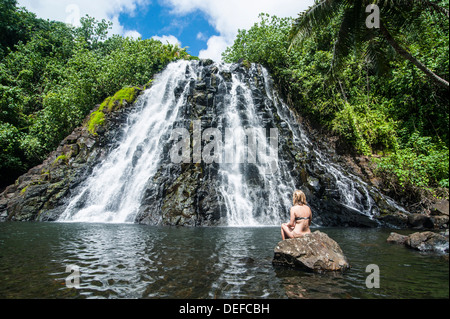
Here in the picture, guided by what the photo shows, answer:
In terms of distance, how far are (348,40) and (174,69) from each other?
64.6 ft

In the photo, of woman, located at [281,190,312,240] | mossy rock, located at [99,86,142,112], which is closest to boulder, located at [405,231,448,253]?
woman, located at [281,190,312,240]

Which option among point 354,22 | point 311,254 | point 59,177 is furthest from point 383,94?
point 59,177

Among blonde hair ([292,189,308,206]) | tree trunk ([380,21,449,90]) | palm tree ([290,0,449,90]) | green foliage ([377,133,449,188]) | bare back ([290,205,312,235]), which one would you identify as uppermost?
palm tree ([290,0,449,90])

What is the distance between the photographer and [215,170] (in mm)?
16953

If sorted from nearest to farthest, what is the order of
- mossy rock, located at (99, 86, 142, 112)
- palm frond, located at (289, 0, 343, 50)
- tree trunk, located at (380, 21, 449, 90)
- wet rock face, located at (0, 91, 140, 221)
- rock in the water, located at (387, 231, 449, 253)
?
rock in the water, located at (387, 231, 449, 253) < tree trunk, located at (380, 21, 449, 90) < palm frond, located at (289, 0, 343, 50) < wet rock face, located at (0, 91, 140, 221) < mossy rock, located at (99, 86, 142, 112)

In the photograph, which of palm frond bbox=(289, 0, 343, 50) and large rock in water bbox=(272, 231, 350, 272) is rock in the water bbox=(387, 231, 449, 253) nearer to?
large rock in water bbox=(272, 231, 350, 272)

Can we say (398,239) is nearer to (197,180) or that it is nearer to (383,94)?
→ (197,180)

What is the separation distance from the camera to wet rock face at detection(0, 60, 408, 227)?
14.9m

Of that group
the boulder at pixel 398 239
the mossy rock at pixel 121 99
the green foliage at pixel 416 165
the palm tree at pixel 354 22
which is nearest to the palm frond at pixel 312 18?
the palm tree at pixel 354 22

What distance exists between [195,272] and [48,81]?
3653 centimetres

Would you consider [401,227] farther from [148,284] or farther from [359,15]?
[148,284]

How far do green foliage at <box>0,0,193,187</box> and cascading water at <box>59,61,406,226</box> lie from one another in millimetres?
6037

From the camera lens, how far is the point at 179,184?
625 inches

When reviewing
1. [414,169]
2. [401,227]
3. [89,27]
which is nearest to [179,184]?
[401,227]
